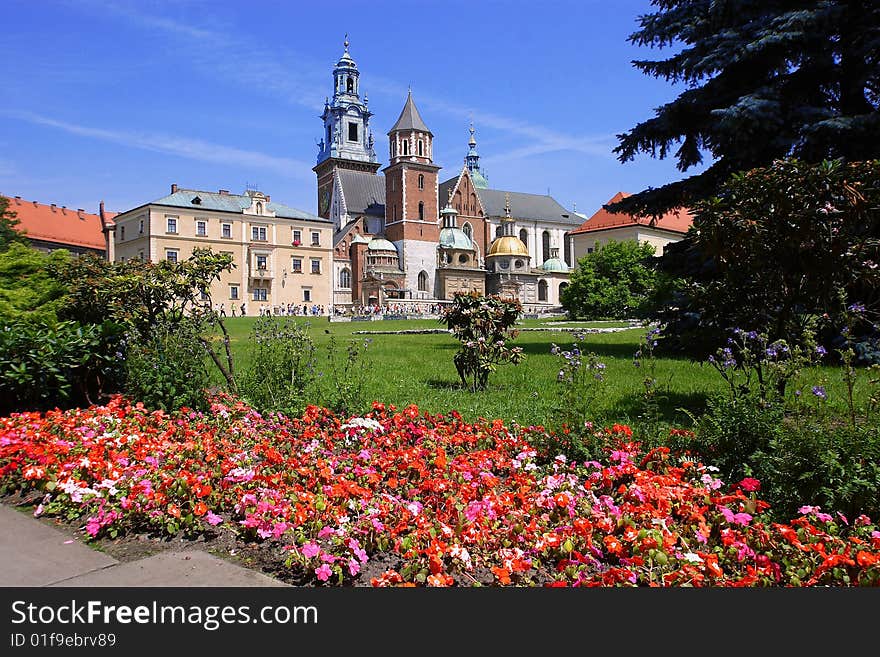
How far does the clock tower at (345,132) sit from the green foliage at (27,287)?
2827 inches

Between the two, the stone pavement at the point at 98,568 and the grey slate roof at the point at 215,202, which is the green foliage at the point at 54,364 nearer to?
the stone pavement at the point at 98,568

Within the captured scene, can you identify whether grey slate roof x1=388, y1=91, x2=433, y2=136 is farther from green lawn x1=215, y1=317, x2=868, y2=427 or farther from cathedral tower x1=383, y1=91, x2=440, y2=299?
green lawn x1=215, y1=317, x2=868, y2=427

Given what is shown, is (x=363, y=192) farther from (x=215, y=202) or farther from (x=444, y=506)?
(x=444, y=506)

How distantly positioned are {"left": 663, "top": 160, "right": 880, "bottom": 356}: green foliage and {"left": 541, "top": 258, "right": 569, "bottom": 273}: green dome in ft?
229

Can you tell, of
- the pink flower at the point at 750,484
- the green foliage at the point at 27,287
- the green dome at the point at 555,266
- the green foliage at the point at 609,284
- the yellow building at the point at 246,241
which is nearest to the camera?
the pink flower at the point at 750,484

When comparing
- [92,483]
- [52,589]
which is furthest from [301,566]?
[92,483]

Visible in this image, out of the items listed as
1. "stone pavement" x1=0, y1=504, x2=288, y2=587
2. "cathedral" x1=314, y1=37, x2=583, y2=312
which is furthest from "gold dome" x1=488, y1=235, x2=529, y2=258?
"stone pavement" x1=0, y1=504, x2=288, y2=587

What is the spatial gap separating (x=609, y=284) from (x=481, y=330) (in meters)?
42.8

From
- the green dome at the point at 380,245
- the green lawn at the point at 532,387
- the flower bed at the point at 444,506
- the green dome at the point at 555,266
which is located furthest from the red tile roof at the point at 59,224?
the flower bed at the point at 444,506

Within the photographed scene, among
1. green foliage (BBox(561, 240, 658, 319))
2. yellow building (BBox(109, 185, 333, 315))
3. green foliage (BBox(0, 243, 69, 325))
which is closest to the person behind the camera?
green foliage (BBox(0, 243, 69, 325))

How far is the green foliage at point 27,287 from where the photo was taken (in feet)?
29.0

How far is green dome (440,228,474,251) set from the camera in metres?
67.8

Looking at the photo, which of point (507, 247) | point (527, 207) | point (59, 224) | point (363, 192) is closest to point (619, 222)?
point (507, 247)

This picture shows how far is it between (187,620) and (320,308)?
201 ft
